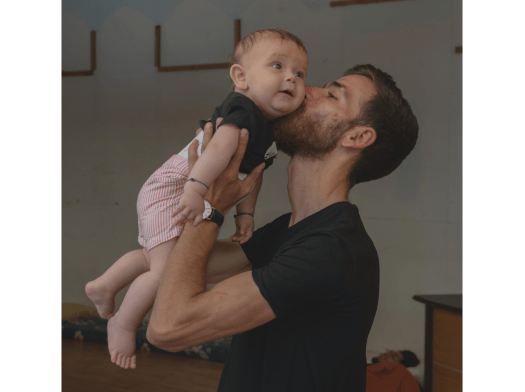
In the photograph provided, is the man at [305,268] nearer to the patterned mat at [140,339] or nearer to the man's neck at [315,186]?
the man's neck at [315,186]

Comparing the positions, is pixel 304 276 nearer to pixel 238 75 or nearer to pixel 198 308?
pixel 198 308

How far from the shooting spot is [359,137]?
4.60 ft

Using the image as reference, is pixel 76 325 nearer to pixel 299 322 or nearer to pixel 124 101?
pixel 124 101

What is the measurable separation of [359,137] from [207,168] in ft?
1.73

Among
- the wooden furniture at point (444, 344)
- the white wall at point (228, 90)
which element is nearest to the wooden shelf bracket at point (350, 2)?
the white wall at point (228, 90)

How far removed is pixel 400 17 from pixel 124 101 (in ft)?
9.39

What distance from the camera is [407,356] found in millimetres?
3414

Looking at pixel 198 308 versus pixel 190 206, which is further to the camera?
pixel 190 206

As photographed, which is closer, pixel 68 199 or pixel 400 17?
pixel 400 17

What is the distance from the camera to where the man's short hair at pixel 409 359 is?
3.35 metres

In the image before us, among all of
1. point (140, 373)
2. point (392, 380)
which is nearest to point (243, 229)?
point (392, 380)

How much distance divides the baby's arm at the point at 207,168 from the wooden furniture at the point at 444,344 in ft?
6.52

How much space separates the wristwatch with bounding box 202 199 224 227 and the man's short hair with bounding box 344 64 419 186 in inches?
19.6

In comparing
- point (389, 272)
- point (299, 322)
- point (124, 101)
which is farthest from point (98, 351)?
point (299, 322)
